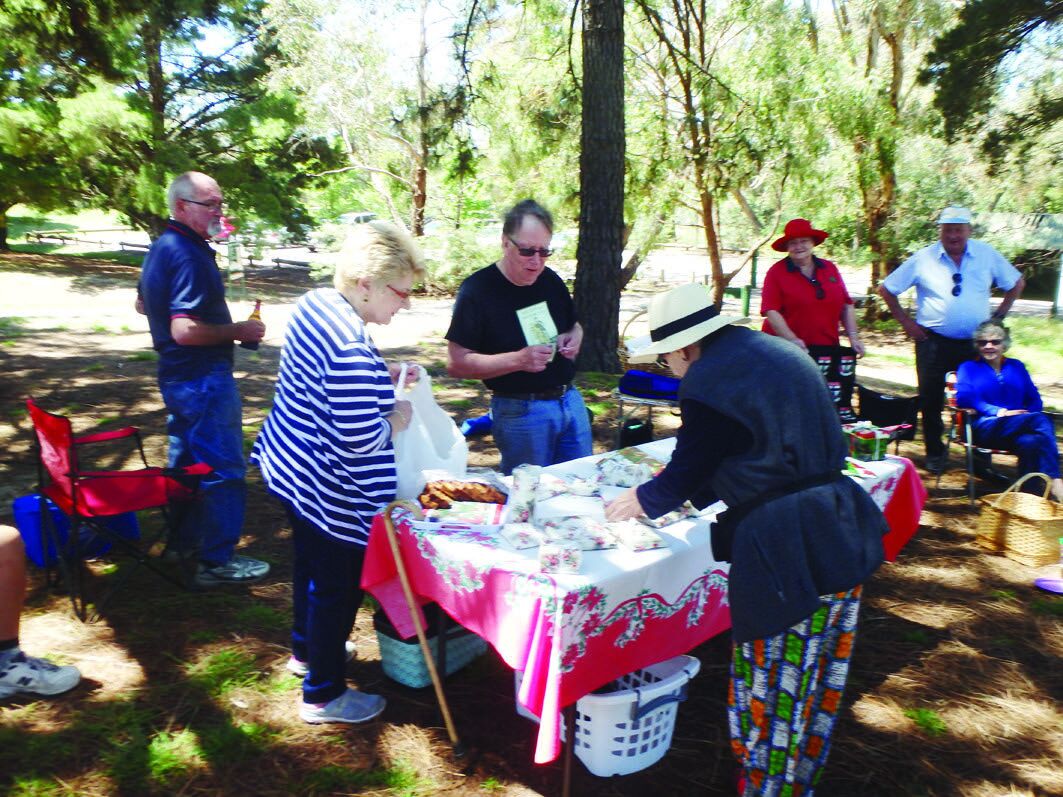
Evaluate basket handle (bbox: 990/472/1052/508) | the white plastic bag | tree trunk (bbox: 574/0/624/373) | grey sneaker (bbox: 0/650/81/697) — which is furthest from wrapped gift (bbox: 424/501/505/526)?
tree trunk (bbox: 574/0/624/373)

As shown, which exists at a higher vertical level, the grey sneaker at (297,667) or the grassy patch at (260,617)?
the grey sneaker at (297,667)

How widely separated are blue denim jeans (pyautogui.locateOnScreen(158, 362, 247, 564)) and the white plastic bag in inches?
50.0

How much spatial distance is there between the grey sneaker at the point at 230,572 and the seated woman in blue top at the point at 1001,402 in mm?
4408

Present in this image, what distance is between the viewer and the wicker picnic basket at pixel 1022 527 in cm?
438

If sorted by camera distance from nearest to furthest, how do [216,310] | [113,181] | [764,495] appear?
[764,495] < [216,310] < [113,181]

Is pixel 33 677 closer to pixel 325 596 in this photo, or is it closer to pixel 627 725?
pixel 325 596

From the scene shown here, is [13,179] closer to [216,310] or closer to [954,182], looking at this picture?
[216,310]

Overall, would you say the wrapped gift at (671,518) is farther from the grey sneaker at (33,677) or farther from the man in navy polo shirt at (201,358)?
the grey sneaker at (33,677)

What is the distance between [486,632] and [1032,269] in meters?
18.0

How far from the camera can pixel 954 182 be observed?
17016 millimetres

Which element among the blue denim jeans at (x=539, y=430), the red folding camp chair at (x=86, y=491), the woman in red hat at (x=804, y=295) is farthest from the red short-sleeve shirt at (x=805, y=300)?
the red folding camp chair at (x=86, y=491)

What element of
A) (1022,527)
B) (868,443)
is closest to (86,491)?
(868,443)

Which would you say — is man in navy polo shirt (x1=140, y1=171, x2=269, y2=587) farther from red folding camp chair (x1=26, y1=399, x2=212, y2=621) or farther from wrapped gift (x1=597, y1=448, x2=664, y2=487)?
wrapped gift (x1=597, y1=448, x2=664, y2=487)

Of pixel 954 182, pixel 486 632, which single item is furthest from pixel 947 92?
pixel 954 182
